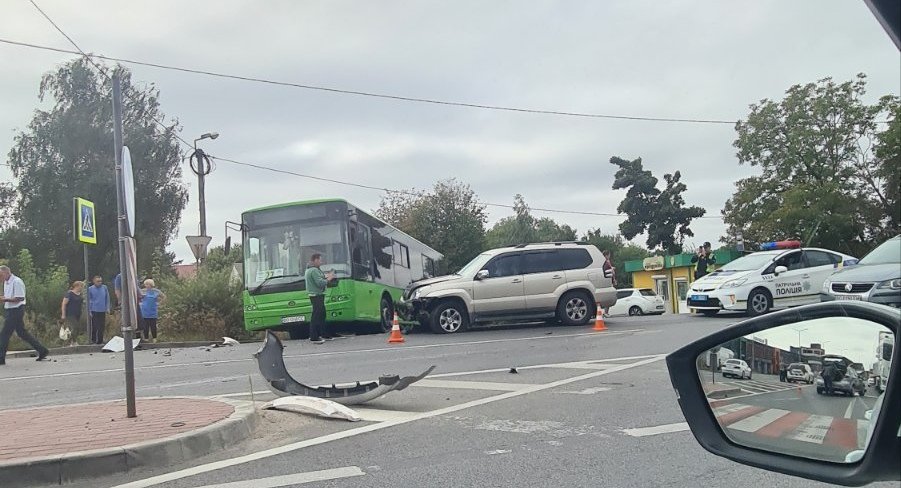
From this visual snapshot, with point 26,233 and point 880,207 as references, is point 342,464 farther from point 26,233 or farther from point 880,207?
point 26,233

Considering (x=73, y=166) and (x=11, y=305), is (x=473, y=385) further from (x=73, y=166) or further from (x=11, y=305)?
(x=73, y=166)

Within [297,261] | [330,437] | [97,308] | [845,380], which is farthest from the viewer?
[97,308]

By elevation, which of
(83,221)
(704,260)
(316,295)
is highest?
(83,221)

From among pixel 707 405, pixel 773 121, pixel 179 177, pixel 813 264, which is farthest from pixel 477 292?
pixel 179 177

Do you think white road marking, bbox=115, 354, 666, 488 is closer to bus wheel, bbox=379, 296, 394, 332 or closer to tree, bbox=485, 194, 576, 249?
bus wheel, bbox=379, 296, 394, 332

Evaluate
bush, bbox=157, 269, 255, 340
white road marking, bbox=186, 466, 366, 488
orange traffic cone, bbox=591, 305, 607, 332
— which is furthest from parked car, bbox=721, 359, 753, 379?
bush, bbox=157, 269, 255, 340

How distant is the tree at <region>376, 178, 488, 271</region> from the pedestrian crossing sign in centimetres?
3000

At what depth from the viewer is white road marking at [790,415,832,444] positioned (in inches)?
65.6

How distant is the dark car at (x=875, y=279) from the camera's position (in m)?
1.90

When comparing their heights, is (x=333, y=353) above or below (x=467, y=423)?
above

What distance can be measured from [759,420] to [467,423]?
183 inches

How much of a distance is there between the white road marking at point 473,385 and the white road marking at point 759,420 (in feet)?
20.2

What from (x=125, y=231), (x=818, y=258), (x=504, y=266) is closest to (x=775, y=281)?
(x=818, y=258)

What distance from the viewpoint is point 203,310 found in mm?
19156
